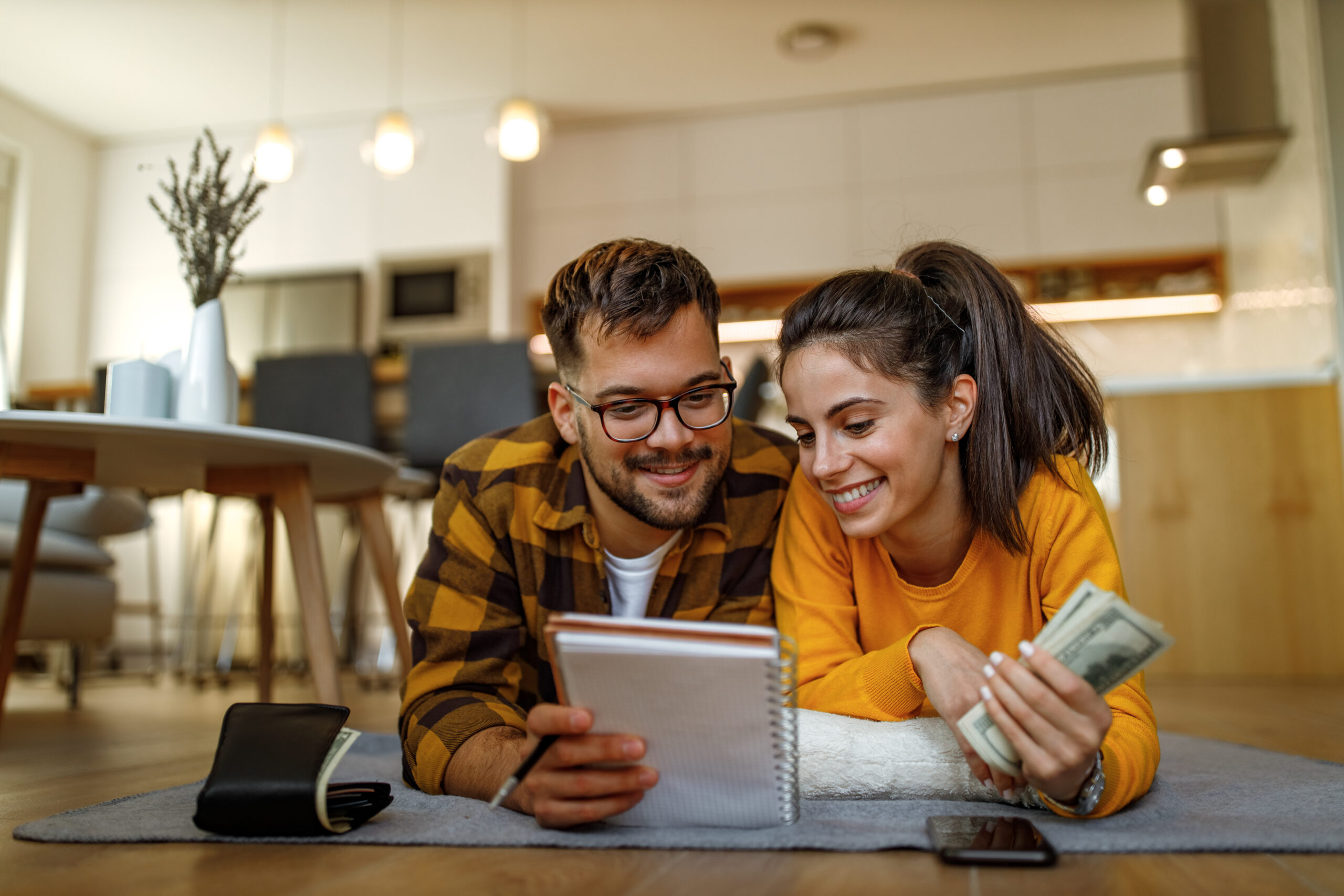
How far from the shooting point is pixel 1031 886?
2.51 feet

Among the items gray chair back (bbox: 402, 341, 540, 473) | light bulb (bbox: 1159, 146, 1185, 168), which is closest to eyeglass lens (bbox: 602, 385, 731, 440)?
gray chair back (bbox: 402, 341, 540, 473)

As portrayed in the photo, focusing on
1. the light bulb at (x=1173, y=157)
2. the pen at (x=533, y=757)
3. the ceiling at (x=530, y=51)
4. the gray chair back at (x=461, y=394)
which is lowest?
the pen at (x=533, y=757)

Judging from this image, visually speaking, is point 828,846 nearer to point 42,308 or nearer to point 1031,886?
point 1031,886

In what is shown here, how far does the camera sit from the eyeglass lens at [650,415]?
3.98ft

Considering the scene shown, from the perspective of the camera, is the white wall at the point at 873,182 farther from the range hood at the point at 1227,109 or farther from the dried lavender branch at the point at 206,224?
the dried lavender branch at the point at 206,224

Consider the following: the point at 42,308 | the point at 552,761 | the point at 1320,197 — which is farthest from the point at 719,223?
the point at 552,761

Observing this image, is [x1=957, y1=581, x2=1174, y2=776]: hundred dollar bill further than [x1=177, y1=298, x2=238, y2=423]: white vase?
No

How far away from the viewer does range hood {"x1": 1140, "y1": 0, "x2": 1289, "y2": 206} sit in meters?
3.38

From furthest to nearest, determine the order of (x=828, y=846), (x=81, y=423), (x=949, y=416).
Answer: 1. (x=81, y=423)
2. (x=949, y=416)
3. (x=828, y=846)

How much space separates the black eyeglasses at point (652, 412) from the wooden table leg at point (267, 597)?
128cm

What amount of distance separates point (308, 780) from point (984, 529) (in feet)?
2.61

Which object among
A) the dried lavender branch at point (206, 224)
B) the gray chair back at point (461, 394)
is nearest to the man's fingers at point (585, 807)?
the dried lavender branch at point (206, 224)

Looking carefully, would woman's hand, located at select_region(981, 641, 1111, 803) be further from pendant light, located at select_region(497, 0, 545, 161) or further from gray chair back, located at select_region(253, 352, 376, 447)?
pendant light, located at select_region(497, 0, 545, 161)

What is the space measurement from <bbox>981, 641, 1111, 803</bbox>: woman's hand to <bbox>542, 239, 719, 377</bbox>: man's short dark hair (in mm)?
558
